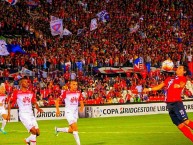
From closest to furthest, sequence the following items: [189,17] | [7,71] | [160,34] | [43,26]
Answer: [7,71] → [43,26] → [160,34] → [189,17]

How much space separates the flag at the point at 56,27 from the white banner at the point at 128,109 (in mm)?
12071

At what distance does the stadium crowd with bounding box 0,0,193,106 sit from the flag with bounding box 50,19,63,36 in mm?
502

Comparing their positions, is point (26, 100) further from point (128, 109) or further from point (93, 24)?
point (93, 24)

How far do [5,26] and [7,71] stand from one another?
6.50m

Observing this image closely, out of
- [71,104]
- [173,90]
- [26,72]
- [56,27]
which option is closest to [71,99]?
[71,104]

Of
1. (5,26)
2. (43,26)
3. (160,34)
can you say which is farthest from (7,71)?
(160,34)

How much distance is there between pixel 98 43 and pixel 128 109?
36.8 ft

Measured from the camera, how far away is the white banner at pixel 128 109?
4341cm

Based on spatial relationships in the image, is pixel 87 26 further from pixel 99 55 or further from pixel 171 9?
pixel 171 9

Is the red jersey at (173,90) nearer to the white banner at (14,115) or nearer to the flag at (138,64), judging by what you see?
the white banner at (14,115)

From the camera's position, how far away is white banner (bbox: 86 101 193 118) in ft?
142

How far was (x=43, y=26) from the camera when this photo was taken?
54750 millimetres

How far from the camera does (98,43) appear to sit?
54.4 metres

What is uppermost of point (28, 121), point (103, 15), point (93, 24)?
point (103, 15)
